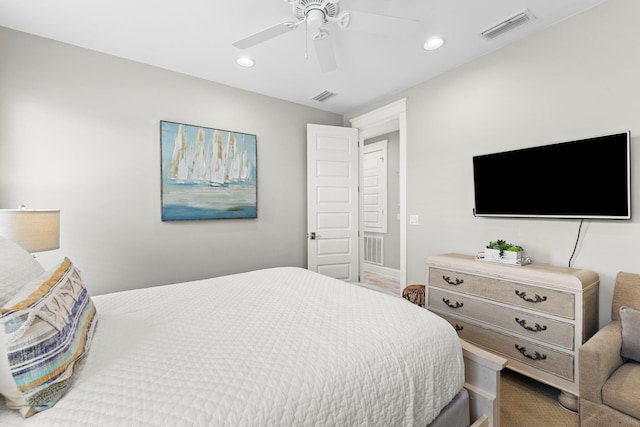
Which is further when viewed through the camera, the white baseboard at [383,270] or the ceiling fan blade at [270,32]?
the white baseboard at [383,270]

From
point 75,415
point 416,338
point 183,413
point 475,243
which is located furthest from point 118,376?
point 475,243

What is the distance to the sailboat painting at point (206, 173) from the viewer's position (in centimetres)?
289

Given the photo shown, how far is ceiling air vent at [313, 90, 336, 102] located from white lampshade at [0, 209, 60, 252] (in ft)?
9.01

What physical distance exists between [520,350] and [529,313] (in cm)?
28

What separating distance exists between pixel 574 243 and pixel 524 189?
51 cm

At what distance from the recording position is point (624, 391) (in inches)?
56.5

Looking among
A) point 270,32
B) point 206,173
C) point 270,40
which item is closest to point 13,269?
point 270,32

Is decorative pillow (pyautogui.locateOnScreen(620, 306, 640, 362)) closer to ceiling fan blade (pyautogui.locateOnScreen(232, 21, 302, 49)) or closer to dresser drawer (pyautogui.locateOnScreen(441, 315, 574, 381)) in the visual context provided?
dresser drawer (pyautogui.locateOnScreen(441, 315, 574, 381))

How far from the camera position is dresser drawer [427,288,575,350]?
74.2 inches

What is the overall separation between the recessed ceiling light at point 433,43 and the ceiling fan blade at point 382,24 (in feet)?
2.64

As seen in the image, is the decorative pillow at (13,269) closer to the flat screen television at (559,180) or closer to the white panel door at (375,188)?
the flat screen television at (559,180)

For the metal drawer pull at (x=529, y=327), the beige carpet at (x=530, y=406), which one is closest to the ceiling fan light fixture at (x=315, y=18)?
the metal drawer pull at (x=529, y=327)

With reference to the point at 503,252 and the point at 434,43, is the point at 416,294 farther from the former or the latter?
the point at 434,43

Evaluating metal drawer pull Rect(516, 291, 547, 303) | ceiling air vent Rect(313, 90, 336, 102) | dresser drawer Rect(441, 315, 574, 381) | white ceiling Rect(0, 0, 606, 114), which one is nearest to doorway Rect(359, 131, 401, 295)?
ceiling air vent Rect(313, 90, 336, 102)
